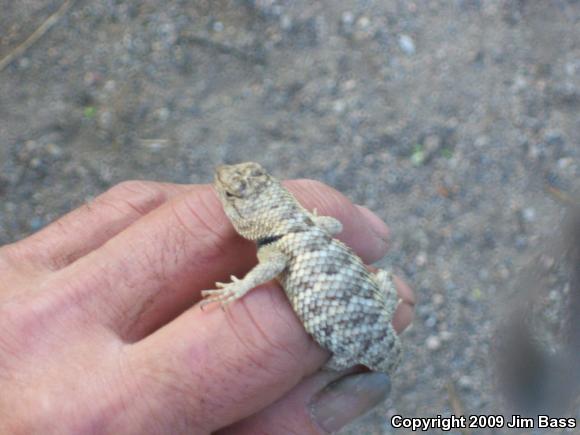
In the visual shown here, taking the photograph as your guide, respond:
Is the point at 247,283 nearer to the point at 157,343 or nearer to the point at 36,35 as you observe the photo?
the point at 157,343

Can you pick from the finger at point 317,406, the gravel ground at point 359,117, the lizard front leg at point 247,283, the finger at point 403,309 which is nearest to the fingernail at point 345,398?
the finger at point 317,406

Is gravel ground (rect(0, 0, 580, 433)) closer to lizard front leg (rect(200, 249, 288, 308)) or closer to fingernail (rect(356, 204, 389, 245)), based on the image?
fingernail (rect(356, 204, 389, 245))

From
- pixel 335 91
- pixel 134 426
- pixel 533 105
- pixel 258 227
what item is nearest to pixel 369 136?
pixel 335 91

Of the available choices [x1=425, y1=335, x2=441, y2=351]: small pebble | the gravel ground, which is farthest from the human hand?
the gravel ground

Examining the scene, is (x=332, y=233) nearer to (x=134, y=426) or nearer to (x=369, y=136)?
(x=134, y=426)

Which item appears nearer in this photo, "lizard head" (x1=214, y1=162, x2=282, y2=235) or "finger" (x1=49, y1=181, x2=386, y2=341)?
"finger" (x1=49, y1=181, x2=386, y2=341)
